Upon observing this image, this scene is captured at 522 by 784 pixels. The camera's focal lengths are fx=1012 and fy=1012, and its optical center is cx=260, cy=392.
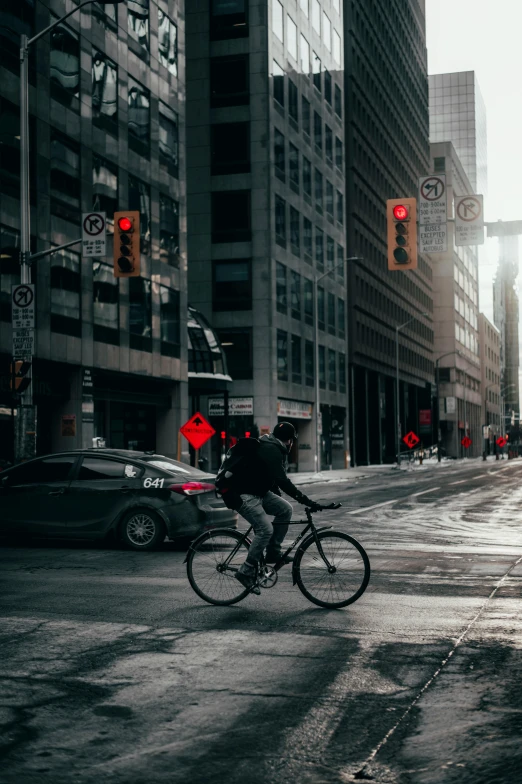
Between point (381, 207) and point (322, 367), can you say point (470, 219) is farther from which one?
point (381, 207)

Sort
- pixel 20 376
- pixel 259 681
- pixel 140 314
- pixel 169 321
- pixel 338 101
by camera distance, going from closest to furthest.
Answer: pixel 259 681, pixel 20 376, pixel 140 314, pixel 169 321, pixel 338 101

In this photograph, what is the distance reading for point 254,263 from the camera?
5341 centimetres

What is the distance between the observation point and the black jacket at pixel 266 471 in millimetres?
9219

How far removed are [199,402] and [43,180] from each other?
19732mm

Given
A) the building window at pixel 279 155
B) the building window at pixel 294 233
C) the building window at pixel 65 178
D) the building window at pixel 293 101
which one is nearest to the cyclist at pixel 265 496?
the building window at pixel 65 178

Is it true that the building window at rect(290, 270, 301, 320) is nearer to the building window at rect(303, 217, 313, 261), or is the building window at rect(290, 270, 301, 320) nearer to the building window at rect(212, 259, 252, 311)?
the building window at rect(303, 217, 313, 261)

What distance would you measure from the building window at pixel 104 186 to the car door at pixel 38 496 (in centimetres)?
2125

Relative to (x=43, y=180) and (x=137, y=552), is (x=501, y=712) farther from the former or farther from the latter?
(x=43, y=180)

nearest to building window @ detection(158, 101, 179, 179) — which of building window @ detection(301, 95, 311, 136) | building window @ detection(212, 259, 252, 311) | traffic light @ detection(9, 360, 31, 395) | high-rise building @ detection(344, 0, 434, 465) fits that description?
building window @ detection(212, 259, 252, 311)

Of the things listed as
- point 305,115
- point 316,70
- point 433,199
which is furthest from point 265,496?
point 316,70

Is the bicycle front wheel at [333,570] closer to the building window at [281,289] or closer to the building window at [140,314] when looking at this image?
the building window at [140,314]

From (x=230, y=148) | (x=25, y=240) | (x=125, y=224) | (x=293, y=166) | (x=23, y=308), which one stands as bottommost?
(x=23, y=308)

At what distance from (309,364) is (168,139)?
22.0 meters

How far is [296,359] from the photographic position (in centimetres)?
5816
